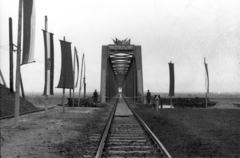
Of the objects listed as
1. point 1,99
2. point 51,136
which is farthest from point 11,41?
point 51,136

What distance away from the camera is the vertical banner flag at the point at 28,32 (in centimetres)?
1078

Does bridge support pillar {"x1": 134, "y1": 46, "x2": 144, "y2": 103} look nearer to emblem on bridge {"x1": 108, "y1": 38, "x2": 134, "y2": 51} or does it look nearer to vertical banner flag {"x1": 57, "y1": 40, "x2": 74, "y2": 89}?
emblem on bridge {"x1": 108, "y1": 38, "x2": 134, "y2": 51}

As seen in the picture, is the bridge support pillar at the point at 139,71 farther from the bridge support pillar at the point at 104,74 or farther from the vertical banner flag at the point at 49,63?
the vertical banner flag at the point at 49,63

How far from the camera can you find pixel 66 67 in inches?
669

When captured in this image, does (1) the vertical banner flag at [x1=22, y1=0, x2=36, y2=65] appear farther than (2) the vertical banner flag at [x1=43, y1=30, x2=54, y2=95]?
No

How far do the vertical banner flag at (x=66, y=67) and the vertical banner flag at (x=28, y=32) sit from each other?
19.4 ft

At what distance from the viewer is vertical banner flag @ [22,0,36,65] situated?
1078 centimetres

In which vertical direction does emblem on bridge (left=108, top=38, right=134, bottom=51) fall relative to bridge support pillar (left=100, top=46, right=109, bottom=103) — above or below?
above

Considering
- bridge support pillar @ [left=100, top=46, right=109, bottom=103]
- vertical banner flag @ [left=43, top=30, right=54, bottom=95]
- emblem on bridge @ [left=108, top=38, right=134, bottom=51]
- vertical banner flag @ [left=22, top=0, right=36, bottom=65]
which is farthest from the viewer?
emblem on bridge @ [left=108, top=38, right=134, bottom=51]

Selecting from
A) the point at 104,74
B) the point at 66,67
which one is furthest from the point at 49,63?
the point at 104,74

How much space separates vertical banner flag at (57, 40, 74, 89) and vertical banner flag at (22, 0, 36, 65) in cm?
592

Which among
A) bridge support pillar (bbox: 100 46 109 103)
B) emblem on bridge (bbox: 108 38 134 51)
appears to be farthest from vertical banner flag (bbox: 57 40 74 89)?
emblem on bridge (bbox: 108 38 134 51)

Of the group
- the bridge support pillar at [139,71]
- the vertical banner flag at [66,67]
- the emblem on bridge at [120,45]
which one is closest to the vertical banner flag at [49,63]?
the vertical banner flag at [66,67]

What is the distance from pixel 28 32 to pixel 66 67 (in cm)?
621
